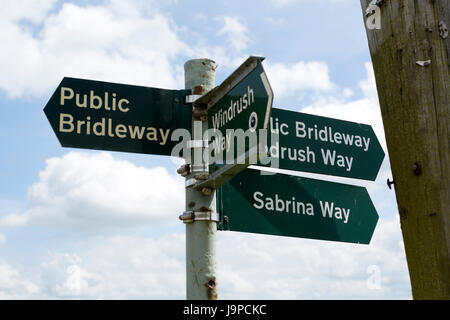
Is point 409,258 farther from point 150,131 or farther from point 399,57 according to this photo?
point 150,131

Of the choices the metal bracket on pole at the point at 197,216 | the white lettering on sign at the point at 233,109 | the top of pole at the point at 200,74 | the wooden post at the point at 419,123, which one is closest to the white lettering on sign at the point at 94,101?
the top of pole at the point at 200,74

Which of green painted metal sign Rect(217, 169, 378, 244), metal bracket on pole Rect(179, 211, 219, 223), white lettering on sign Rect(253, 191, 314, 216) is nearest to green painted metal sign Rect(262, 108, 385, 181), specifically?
green painted metal sign Rect(217, 169, 378, 244)

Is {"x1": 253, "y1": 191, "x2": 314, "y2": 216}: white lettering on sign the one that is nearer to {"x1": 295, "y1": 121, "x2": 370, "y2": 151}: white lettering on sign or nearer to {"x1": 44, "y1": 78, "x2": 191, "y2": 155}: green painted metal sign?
{"x1": 295, "y1": 121, "x2": 370, "y2": 151}: white lettering on sign

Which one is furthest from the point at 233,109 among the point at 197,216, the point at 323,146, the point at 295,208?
the point at 323,146

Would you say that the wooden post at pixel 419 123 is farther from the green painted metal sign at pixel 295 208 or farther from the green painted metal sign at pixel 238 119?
the green painted metal sign at pixel 295 208

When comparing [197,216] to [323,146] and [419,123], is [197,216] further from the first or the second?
[419,123]

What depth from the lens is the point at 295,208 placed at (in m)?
4.11

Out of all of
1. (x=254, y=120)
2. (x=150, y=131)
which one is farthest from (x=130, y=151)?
(x=254, y=120)

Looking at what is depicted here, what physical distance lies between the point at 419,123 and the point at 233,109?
1.40 meters

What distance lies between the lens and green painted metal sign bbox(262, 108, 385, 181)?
13.5 feet

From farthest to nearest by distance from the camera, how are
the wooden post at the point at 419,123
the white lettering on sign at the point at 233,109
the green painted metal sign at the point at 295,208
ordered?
1. the green painted metal sign at the point at 295,208
2. the white lettering on sign at the point at 233,109
3. the wooden post at the point at 419,123

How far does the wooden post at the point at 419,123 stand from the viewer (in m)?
2.09

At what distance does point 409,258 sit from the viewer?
7.16 feet
